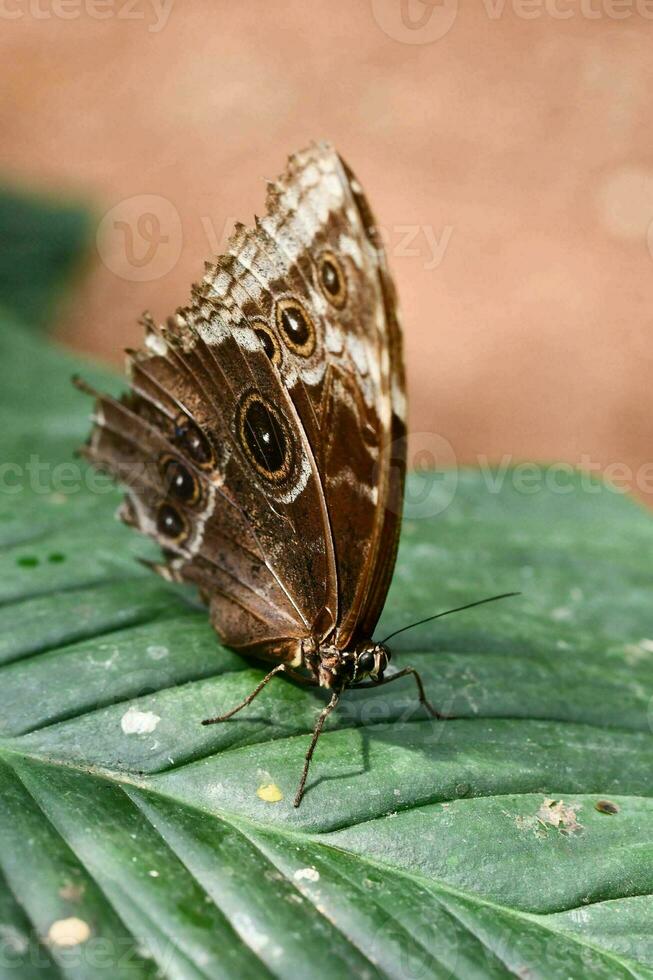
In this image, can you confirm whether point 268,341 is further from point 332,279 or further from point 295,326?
point 332,279

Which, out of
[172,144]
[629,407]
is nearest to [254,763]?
[629,407]

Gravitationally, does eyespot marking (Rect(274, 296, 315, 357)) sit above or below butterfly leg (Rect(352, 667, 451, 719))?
above
